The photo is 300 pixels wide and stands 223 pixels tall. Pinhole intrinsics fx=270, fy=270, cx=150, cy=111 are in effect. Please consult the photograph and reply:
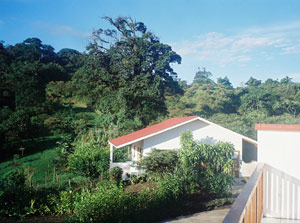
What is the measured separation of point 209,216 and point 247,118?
20.9 metres

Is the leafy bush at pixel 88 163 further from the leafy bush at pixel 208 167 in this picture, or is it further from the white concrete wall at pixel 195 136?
the white concrete wall at pixel 195 136

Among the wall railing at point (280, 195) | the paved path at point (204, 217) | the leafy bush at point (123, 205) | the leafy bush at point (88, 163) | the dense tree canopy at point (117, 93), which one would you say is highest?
the dense tree canopy at point (117, 93)

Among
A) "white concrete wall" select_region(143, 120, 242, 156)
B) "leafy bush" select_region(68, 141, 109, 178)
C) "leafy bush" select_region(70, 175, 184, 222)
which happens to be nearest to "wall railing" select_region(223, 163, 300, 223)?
"leafy bush" select_region(70, 175, 184, 222)

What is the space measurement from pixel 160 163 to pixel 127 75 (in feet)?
45.1

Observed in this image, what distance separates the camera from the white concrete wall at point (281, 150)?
3318 millimetres

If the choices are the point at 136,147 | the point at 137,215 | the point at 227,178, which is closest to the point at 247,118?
the point at 136,147

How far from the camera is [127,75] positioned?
2269cm

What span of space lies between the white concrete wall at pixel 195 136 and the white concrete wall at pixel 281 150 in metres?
9.88

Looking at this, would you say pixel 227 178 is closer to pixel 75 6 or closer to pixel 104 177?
pixel 104 177

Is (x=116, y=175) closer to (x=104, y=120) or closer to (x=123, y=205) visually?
(x=123, y=205)

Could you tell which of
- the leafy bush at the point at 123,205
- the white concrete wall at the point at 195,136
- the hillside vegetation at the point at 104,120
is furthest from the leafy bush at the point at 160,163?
the white concrete wall at the point at 195,136

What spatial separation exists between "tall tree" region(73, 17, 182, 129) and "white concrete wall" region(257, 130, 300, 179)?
57.7 feet

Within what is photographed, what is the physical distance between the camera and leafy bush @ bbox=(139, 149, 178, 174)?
9945 millimetres

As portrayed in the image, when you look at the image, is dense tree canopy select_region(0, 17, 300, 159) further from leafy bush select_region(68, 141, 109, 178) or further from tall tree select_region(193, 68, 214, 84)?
tall tree select_region(193, 68, 214, 84)
